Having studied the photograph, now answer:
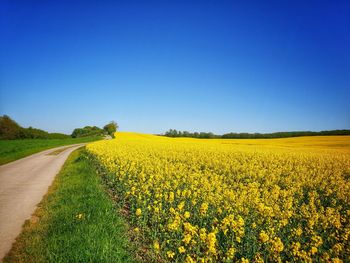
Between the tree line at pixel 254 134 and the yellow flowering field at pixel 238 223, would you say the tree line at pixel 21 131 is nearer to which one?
the tree line at pixel 254 134

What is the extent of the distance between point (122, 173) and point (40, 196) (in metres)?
3.21

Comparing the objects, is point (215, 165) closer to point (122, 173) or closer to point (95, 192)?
point (122, 173)

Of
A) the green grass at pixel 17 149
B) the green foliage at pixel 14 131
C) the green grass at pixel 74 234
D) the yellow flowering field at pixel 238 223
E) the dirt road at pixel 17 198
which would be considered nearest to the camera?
the yellow flowering field at pixel 238 223

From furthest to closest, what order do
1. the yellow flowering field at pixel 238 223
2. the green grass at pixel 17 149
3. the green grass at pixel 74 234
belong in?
the green grass at pixel 17 149 → the green grass at pixel 74 234 → the yellow flowering field at pixel 238 223

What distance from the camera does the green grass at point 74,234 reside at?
17.7 ft

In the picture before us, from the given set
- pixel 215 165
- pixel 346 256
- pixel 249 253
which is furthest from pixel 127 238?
pixel 215 165

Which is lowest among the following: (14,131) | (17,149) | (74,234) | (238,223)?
(74,234)

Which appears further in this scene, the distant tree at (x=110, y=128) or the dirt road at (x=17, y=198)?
the distant tree at (x=110, y=128)

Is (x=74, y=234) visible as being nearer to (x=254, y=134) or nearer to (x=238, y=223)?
(x=238, y=223)

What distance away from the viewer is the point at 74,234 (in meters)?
6.27

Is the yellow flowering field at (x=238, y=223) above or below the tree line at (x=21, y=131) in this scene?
below

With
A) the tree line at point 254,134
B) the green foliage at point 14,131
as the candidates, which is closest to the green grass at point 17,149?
the green foliage at point 14,131

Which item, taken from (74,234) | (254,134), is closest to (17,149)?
(74,234)

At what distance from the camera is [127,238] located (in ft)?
Result: 20.6
